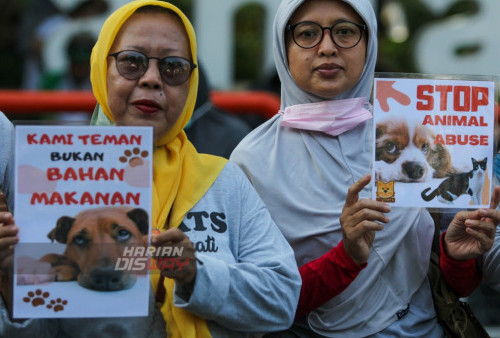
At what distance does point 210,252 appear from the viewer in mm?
2691

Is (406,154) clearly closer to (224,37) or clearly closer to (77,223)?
(77,223)

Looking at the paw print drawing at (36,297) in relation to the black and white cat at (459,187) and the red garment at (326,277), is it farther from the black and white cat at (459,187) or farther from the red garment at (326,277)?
the black and white cat at (459,187)

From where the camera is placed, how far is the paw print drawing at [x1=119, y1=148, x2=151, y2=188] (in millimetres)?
2498

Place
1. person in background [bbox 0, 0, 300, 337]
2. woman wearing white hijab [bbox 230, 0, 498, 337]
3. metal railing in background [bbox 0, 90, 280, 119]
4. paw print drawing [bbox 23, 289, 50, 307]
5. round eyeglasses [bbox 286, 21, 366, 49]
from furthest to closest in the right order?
metal railing in background [bbox 0, 90, 280, 119] < round eyeglasses [bbox 286, 21, 366, 49] < woman wearing white hijab [bbox 230, 0, 498, 337] < person in background [bbox 0, 0, 300, 337] < paw print drawing [bbox 23, 289, 50, 307]

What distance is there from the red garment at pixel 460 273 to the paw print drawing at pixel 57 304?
132 cm

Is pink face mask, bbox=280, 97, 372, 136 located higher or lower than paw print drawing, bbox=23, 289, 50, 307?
higher

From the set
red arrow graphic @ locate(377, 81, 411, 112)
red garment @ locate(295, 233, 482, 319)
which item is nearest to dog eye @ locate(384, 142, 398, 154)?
red arrow graphic @ locate(377, 81, 411, 112)

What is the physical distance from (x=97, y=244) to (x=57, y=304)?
0.65ft

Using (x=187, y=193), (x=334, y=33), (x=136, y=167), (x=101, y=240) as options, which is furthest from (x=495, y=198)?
(x=101, y=240)

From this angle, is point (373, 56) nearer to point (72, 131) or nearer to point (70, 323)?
point (72, 131)

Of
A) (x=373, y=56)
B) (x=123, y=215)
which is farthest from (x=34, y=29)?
(x=123, y=215)

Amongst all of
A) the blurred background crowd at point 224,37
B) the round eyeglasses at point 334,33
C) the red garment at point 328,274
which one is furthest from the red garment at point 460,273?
the blurred background crowd at point 224,37

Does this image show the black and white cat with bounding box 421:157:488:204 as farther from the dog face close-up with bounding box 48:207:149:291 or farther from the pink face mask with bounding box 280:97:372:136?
the dog face close-up with bounding box 48:207:149:291

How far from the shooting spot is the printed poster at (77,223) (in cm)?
245
